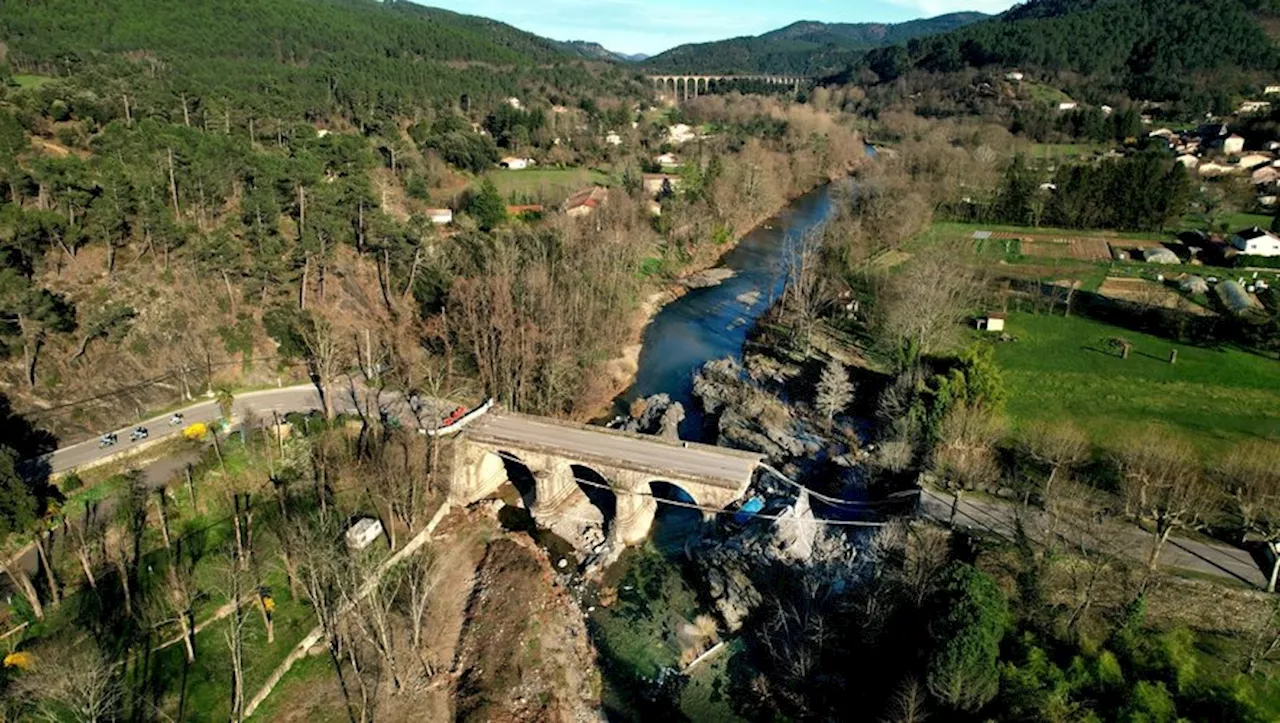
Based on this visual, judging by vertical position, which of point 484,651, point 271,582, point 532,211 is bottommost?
point 484,651

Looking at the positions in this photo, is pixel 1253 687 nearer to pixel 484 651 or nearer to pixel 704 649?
pixel 704 649

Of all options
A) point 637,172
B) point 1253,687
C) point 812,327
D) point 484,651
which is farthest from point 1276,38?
point 484,651

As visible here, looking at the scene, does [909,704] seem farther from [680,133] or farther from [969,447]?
[680,133]

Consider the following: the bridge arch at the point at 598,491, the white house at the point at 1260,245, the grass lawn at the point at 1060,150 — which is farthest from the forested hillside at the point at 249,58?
the white house at the point at 1260,245

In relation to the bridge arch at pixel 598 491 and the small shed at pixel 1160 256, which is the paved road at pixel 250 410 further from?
the small shed at pixel 1160 256

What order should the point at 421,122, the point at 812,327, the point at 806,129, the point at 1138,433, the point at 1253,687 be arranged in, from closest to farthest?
the point at 1253,687 < the point at 1138,433 < the point at 812,327 < the point at 421,122 < the point at 806,129
